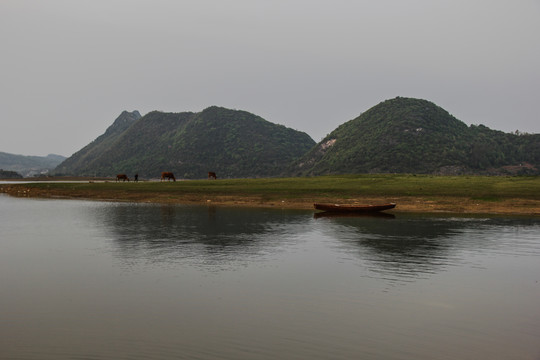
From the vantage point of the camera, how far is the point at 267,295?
17000 mm

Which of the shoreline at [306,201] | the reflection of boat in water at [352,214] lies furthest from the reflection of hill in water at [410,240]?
the shoreline at [306,201]

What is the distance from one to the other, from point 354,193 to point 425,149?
104m

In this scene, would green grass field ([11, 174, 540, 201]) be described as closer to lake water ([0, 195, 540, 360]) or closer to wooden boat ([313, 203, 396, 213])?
wooden boat ([313, 203, 396, 213])

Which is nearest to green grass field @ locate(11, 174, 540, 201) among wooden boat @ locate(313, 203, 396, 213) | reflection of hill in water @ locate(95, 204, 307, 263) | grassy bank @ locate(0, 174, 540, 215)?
grassy bank @ locate(0, 174, 540, 215)

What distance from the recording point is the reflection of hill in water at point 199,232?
2600 cm

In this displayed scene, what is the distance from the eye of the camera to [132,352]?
1136 centimetres

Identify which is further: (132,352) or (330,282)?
(330,282)

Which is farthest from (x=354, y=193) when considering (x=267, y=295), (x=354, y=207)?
(x=267, y=295)

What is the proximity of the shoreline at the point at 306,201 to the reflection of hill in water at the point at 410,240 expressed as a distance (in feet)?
27.0

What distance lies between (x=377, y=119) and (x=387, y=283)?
18870cm

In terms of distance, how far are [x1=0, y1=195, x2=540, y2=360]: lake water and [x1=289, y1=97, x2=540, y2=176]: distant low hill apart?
405 ft

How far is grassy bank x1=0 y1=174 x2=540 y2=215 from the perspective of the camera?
5659 cm

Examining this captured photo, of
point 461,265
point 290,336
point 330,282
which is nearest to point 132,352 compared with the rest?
point 290,336

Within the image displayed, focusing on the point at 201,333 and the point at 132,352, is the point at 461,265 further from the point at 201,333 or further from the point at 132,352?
the point at 132,352
